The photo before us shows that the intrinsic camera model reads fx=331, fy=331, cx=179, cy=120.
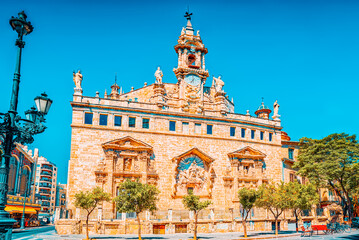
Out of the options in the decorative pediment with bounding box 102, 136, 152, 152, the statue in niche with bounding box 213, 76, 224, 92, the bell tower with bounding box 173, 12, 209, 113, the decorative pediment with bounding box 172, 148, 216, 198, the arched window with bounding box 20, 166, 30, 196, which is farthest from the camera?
the arched window with bounding box 20, 166, 30, 196

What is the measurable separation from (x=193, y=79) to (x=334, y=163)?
20.1 m

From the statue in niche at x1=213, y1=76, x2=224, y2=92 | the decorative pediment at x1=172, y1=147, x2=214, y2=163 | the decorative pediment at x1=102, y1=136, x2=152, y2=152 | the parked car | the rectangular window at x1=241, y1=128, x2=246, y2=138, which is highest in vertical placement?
the statue in niche at x1=213, y1=76, x2=224, y2=92

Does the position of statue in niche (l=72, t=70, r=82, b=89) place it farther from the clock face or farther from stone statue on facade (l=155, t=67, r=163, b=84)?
the clock face

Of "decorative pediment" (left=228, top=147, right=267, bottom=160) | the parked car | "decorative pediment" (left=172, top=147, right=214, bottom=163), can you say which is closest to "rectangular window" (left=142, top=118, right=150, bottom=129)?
"decorative pediment" (left=172, top=147, right=214, bottom=163)

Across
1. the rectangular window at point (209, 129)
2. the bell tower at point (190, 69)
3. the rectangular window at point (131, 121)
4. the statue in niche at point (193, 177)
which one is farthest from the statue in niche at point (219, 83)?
the rectangular window at point (131, 121)

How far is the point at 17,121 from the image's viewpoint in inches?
391

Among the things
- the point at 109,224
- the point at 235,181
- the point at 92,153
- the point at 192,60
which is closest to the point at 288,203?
the point at 235,181

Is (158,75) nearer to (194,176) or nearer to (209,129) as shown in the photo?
(209,129)

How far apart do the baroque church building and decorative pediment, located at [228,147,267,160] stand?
133 mm

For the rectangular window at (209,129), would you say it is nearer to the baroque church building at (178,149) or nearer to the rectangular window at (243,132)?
the baroque church building at (178,149)

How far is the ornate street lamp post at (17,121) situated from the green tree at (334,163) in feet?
121

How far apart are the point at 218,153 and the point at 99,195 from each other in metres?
17.4

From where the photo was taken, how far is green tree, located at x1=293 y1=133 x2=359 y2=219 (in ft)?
130

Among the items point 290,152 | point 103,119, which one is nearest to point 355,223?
point 290,152
